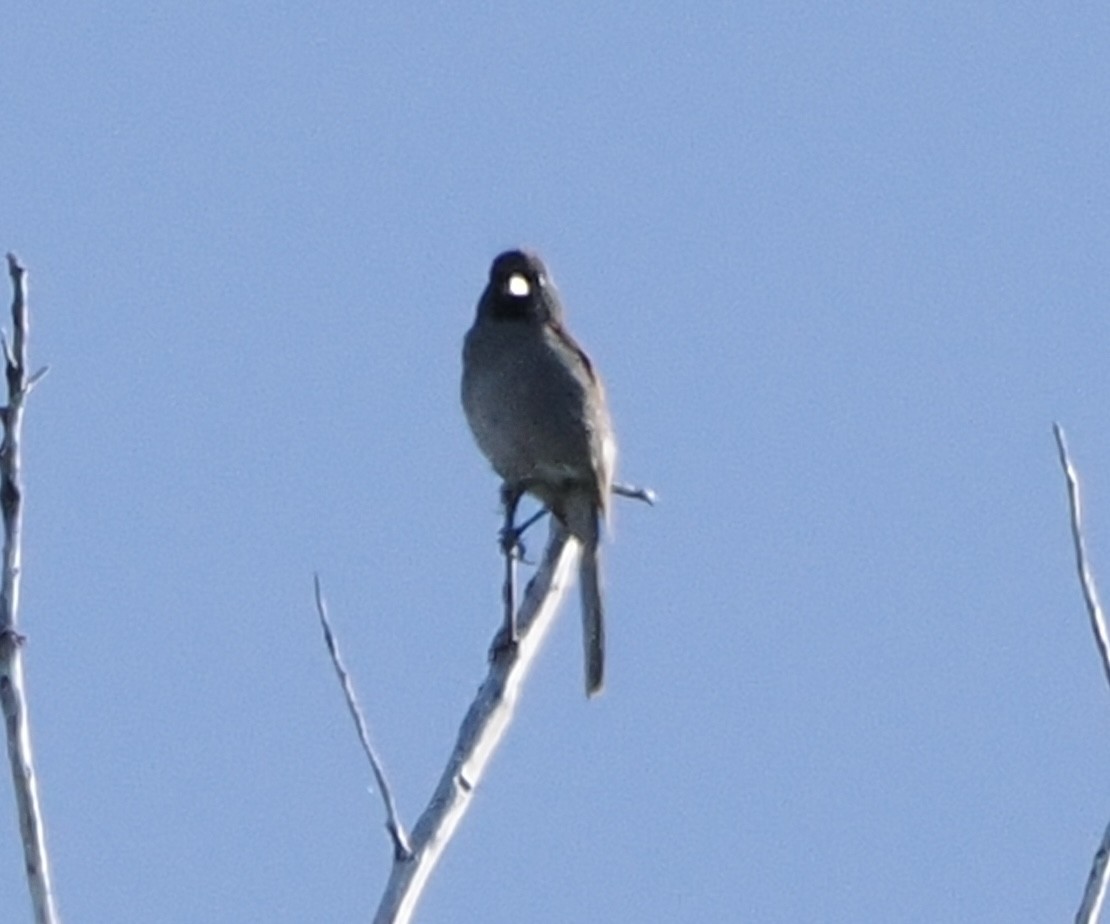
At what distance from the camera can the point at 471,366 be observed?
7043 mm

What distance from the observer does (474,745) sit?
14.3 feet

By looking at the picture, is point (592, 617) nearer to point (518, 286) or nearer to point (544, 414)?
point (544, 414)

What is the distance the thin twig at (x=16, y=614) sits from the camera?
11.7ft

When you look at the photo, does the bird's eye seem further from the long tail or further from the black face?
the long tail

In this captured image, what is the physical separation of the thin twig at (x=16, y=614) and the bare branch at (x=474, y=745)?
0.53 metres

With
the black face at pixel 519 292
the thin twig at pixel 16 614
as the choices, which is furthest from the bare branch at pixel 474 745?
the black face at pixel 519 292

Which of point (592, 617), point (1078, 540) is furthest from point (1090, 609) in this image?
point (592, 617)

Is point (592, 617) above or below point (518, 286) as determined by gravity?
below

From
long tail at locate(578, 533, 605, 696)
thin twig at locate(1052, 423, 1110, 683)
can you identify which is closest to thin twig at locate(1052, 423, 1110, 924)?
thin twig at locate(1052, 423, 1110, 683)

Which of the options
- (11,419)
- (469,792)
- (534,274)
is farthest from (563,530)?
(11,419)

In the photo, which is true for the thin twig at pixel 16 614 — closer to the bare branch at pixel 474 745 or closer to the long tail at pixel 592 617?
the bare branch at pixel 474 745

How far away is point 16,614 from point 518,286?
12.3 ft

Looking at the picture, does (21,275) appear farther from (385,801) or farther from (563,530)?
(563,530)

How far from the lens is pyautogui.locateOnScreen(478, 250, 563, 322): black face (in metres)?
7.21
